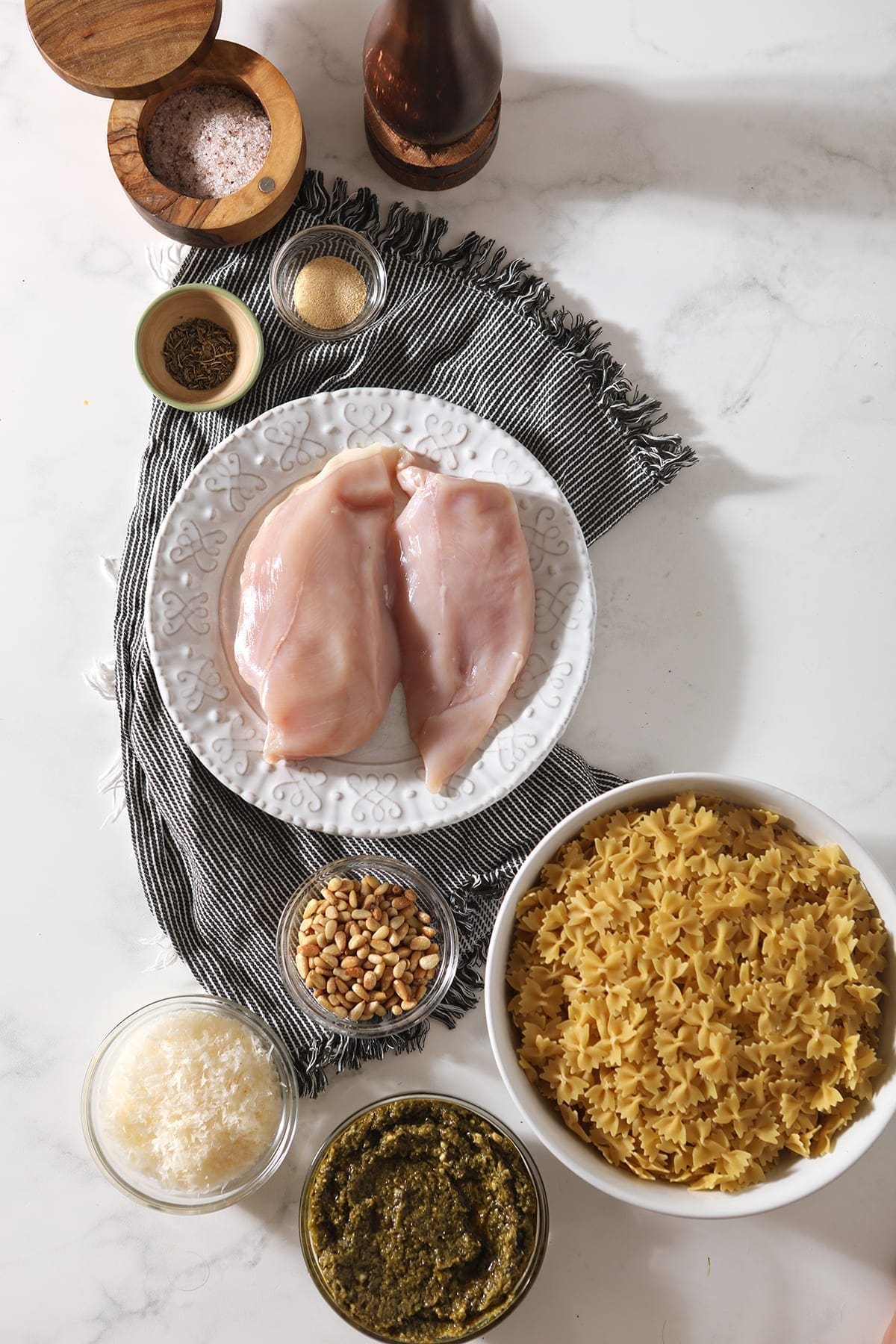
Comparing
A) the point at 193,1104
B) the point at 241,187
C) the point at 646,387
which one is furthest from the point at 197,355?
the point at 193,1104

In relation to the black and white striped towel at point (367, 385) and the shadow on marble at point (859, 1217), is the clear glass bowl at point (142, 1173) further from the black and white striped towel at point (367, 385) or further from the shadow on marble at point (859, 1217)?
the shadow on marble at point (859, 1217)

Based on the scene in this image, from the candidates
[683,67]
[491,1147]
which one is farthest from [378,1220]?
[683,67]

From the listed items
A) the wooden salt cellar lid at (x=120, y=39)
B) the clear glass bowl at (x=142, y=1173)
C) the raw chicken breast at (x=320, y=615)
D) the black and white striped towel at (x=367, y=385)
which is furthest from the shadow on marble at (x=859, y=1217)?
the wooden salt cellar lid at (x=120, y=39)

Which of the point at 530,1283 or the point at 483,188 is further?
the point at 483,188

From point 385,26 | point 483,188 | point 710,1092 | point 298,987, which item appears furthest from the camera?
point 483,188

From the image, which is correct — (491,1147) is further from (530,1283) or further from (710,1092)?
(710,1092)

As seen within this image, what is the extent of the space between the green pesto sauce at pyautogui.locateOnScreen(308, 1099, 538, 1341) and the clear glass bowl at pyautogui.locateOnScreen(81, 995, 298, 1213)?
107mm

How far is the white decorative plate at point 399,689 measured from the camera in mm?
1604

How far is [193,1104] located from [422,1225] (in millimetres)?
412

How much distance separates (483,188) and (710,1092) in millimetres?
1546

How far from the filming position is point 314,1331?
168 cm

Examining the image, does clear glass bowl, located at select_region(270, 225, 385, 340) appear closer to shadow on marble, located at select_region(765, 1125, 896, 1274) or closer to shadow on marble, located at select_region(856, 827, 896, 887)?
shadow on marble, located at select_region(856, 827, 896, 887)

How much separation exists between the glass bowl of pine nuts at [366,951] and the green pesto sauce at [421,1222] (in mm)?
160

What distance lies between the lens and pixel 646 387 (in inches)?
68.7
